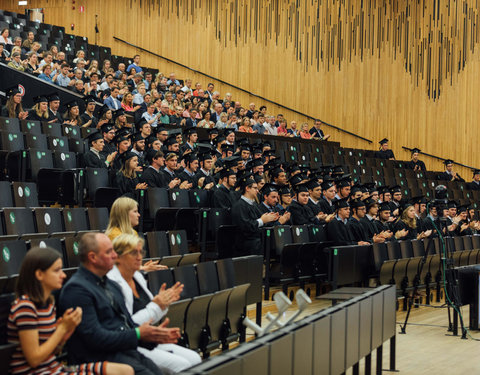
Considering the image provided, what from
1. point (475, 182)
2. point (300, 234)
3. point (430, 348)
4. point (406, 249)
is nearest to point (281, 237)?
point (300, 234)

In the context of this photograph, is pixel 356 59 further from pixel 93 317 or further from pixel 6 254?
pixel 93 317

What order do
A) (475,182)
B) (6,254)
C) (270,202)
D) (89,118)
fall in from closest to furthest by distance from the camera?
(6,254) < (270,202) < (89,118) < (475,182)

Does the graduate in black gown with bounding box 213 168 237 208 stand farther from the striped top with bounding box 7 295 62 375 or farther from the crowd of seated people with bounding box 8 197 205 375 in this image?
the striped top with bounding box 7 295 62 375

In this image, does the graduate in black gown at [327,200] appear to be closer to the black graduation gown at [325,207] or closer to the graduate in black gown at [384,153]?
the black graduation gown at [325,207]

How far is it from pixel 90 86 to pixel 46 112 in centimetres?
258

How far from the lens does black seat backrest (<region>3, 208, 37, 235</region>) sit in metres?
5.37

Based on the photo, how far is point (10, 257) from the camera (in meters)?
4.27

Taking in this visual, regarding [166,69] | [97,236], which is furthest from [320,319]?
[166,69]

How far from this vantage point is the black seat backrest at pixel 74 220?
5.91m

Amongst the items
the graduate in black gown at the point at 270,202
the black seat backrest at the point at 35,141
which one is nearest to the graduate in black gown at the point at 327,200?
the graduate in black gown at the point at 270,202

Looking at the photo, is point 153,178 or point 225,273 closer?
point 225,273

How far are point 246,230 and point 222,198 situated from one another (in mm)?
892

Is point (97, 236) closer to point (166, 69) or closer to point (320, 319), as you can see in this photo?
point (320, 319)

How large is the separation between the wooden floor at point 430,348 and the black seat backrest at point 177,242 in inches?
32.6
